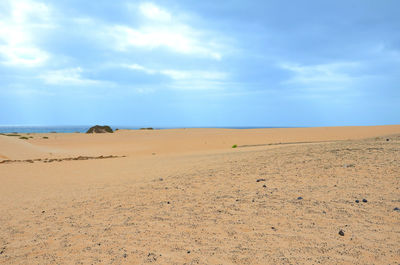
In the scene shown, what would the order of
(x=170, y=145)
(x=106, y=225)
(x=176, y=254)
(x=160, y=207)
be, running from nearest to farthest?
(x=176, y=254)
(x=106, y=225)
(x=160, y=207)
(x=170, y=145)

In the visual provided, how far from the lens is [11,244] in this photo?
15.3ft

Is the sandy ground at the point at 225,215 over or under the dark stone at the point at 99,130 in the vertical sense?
under

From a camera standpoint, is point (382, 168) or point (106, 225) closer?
point (106, 225)

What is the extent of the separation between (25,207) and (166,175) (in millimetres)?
3957

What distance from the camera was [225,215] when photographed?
16.9 ft

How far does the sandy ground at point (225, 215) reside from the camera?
12.6 ft

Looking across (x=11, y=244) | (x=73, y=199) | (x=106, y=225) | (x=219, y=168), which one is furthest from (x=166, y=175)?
(x=11, y=244)

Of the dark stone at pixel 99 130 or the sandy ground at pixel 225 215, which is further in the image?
the dark stone at pixel 99 130

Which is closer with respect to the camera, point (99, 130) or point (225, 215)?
point (225, 215)

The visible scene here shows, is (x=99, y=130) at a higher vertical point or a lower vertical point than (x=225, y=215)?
higher

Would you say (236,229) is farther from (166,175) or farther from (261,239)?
(166,175)

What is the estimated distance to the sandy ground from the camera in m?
3.85

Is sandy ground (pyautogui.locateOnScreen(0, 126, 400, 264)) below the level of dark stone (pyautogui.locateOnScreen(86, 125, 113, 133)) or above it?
below

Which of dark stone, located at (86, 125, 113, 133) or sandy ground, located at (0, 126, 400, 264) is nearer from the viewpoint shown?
sandy ground, located at (0, 126, 400, 264)
